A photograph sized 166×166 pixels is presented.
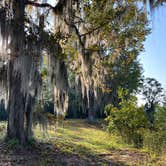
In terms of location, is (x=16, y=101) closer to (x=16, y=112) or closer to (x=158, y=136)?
(x=16, y=112)

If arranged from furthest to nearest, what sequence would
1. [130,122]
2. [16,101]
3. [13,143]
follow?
[130,122], [16,101], [13,143]

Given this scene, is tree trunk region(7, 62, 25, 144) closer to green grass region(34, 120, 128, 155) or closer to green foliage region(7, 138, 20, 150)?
green foliage region(7, 138, 20, 150)

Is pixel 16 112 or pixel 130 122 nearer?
pixel 16 112

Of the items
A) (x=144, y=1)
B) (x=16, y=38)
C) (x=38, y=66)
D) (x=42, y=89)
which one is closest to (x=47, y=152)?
(x=42, y=89)

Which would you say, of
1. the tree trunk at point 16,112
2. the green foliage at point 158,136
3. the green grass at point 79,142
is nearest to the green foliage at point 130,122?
the green grass at point 79,142

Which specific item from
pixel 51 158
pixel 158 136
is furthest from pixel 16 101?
pixel 158 136

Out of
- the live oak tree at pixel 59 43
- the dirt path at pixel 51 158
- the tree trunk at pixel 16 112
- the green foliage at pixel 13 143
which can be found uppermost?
the live oak tree at pixel 59 43

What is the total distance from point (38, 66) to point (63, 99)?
4.48 ft

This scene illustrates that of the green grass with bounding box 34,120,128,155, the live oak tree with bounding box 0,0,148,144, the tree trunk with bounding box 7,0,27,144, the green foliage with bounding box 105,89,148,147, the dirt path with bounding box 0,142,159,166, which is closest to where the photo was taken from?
the dirt path with bounding box 0,142,159,166

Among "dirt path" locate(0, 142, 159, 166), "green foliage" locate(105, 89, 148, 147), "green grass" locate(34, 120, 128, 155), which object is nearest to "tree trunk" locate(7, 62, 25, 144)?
"dirt path" locate(0, 142, 159, 166)

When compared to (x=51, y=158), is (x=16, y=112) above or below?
above

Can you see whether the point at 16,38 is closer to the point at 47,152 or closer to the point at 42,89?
the point at 42,89

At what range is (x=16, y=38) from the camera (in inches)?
224

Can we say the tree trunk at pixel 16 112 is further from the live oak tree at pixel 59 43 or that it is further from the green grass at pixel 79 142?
the green grass at pixel 79 142
